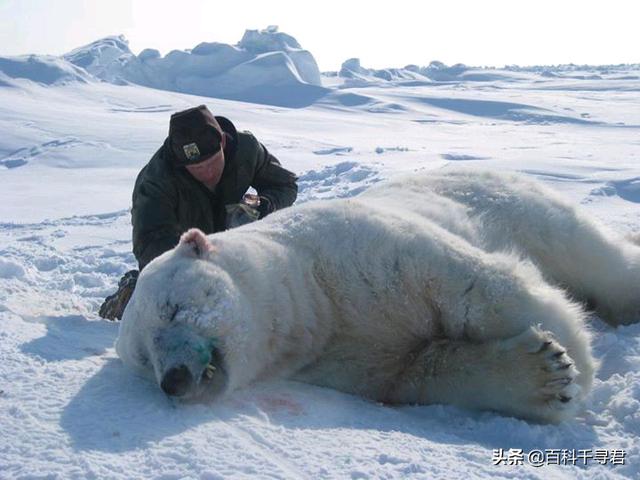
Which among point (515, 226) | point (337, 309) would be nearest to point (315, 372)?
point (337, 309)

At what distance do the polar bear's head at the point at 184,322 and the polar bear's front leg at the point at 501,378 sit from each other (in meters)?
0.64

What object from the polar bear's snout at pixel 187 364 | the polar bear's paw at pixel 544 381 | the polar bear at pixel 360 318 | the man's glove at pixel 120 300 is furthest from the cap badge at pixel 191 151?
the polar bear's paw at pixel 544 381

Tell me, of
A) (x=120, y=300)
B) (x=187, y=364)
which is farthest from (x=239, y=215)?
(x=187, y=364)

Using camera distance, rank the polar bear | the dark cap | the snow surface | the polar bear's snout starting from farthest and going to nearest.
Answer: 1. the dark cap
2. the polar bear
3. the polar bear's snout
4. the snow surface

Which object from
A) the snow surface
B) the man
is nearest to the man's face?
the man

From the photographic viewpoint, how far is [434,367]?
243 centimetres

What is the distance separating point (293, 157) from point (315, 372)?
933 cm

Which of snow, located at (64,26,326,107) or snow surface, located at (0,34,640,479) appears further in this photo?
snow, located at (64,26,326,107)

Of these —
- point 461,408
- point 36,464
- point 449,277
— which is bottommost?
point 461,408

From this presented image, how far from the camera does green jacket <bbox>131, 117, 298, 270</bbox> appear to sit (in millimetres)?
3844

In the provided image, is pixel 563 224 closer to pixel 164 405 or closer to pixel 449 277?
pixel 449 277

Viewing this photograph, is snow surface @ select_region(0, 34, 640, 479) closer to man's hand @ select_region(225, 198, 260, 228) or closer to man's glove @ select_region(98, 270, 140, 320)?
man's glove @ select_region(98, 270, 140, 320)

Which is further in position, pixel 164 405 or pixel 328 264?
pixel 328 264

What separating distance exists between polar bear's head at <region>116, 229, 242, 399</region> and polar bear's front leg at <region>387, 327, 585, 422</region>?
2.09 ft
